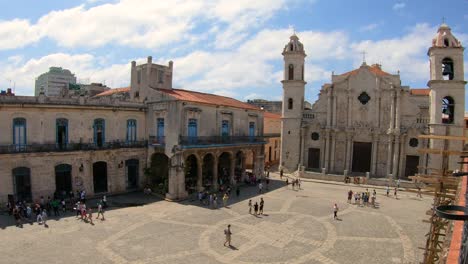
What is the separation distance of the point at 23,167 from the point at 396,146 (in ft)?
115

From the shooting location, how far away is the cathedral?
33.1 m

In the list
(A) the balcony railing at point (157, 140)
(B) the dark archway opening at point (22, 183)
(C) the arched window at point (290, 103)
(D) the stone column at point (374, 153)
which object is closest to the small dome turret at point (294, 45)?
(C) the arched window at point (290, 103)

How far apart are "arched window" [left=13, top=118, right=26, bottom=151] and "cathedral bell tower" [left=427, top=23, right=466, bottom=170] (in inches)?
1414

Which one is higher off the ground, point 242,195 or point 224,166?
point 224,166

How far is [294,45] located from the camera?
41.2 m

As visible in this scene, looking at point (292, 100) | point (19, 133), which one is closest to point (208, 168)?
point (292, 100)

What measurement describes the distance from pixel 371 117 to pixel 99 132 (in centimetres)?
2878

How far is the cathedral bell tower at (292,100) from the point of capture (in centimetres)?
4084

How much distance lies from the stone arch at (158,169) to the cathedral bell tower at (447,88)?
26.1 metres

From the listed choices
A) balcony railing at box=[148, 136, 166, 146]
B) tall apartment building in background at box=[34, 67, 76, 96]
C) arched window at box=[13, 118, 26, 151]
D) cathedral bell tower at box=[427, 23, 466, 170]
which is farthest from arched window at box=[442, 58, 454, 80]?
tall apartment building in background at box=[34, 67, 76, 96]

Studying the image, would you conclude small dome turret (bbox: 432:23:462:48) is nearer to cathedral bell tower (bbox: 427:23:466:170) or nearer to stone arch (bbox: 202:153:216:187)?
cathedral bell tower (bbox: 427:23:466:170)

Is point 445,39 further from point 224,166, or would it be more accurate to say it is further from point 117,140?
point 117,140

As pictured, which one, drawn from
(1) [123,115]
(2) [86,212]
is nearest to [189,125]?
(1) [123,115]

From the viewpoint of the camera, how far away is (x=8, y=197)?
2250 cm
